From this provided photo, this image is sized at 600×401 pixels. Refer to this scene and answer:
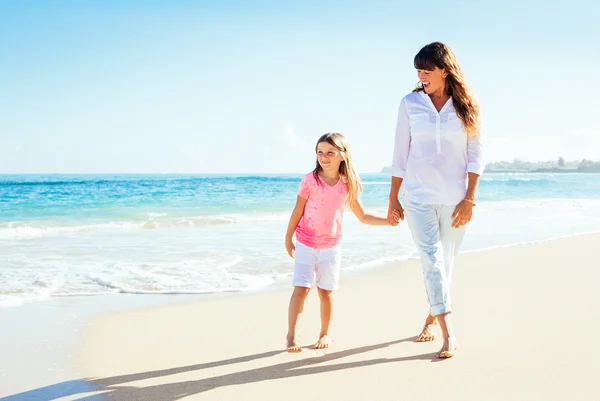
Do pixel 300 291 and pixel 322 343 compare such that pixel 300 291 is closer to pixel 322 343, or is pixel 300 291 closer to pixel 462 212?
pixel 322 343

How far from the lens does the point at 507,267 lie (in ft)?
21.4

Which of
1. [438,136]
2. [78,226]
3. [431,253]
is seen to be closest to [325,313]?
[431,253]

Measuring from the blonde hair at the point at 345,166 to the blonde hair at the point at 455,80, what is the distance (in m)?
0.71

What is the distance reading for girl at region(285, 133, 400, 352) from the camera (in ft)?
12.4

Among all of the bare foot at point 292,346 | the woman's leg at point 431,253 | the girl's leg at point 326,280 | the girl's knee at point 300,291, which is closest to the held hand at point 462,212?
the woman's leg at point 431,253

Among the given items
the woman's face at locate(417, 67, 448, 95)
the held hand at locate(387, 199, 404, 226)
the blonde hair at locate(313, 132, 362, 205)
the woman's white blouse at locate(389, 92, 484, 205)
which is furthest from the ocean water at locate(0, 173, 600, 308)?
the woman's face at locate(417, 67, 448, 95)

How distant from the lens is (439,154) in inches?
139

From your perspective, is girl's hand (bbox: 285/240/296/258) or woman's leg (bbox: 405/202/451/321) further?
girl's hand (bbox: 285/240/296/258)

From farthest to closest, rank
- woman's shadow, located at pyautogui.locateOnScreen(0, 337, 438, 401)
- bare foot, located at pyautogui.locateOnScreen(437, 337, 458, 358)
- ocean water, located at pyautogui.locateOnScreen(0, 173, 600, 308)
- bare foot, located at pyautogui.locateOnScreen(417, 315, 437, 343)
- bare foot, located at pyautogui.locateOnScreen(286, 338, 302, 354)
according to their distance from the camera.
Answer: ocean water, located at pyautogui.locateOnScreen(0, 173, 600, 308), bare foot, located at pyautogui.locateOnScreen(417, 315, 437, 343), bare foot, located at pyautogui.locateOnScreen(286, 338, 302, 354), bare foot, located at pyautogui.locateOnScreen(437, 337, 458, 358), woman's shadow, located at pyautogui.locateOnScreen(0, 337, 438, 401)

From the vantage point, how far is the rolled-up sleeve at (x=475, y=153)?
3535 millimetres

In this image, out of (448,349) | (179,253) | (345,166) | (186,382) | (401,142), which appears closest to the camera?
(186,382)

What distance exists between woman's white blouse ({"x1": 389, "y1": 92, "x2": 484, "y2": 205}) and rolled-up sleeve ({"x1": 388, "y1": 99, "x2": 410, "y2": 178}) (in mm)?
49

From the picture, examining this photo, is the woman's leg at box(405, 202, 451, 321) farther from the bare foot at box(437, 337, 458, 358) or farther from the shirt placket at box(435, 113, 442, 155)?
the shirt placket at box(435, 113, 442, 155)

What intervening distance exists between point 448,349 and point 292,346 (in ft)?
3.18
